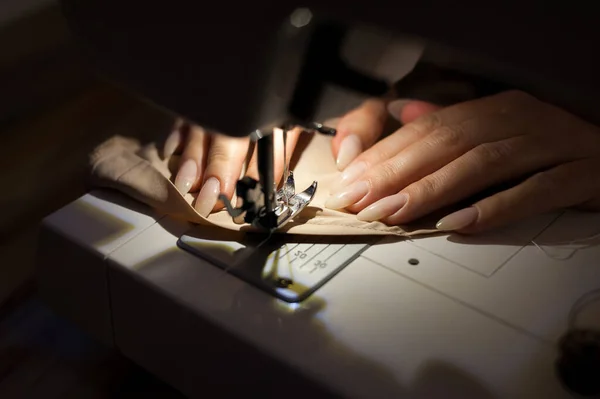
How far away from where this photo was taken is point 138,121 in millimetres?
1249

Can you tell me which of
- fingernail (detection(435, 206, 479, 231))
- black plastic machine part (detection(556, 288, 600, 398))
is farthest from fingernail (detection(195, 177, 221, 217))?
black plastic machine part (detection(556, 288, 600, 398))

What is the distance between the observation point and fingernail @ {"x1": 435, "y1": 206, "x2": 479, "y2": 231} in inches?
29.1

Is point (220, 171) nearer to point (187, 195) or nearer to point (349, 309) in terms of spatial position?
point (187, 195)

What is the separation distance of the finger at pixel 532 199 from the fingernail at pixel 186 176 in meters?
0.27

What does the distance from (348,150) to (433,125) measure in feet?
0.33

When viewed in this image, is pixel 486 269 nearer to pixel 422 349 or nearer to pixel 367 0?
pixel 422 349

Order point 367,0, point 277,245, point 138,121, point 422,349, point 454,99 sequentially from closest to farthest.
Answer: point 367,0 → point 422,349 → point 277,245 → point 454,99 → point 138,121

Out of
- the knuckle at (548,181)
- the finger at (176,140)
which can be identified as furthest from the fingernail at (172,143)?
the knuckle at (548,181)

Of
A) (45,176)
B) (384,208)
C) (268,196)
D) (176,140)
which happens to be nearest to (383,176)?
(384,208)

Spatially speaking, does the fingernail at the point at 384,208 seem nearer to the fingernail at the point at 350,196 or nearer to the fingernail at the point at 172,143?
the fingernail at the point at 350,196

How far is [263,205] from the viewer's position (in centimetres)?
70

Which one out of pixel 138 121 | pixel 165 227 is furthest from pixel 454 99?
pixel 138 121

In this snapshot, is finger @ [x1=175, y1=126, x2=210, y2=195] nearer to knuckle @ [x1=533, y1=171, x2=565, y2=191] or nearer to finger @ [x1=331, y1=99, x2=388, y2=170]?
finger @ [x1=331, y1=99, x2=388, y2=170]

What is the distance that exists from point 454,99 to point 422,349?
41 centimetres
